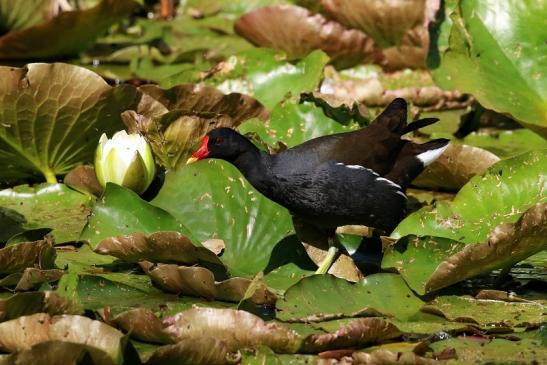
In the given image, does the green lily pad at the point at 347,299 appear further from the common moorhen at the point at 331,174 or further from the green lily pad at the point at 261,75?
the green lily pad at the point at 261,75

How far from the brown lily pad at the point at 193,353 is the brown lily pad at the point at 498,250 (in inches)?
27.6

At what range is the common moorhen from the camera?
3.53 m

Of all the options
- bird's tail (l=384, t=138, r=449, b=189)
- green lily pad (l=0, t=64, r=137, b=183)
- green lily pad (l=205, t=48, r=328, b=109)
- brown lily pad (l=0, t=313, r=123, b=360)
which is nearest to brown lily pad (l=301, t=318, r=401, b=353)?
brown lily pad (l=0, t=313, r=123, b=360)

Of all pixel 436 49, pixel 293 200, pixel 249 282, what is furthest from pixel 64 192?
pixel 436 49

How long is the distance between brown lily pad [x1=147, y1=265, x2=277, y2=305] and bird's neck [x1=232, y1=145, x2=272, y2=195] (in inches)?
23.5

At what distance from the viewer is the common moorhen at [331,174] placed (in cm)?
353

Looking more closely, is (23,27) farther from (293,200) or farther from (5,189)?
(293,200)

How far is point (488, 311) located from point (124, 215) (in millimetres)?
1089

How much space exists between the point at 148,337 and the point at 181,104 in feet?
5.16

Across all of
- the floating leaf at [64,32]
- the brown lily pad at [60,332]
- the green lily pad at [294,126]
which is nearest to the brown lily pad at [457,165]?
the green lily pad at [294,126]

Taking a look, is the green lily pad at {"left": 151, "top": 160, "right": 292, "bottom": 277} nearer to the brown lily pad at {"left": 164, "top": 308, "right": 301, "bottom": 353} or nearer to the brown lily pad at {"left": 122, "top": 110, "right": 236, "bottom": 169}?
the brown lily pad at {"left": 122, "top": 110, "right": 236, "bottom": 169}

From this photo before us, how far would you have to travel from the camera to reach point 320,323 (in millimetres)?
2830

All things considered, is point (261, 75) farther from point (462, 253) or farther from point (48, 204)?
point (462, 253)

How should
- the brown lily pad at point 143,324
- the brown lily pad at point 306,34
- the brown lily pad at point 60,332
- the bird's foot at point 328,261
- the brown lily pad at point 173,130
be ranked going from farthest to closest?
the brown lily pad at point 306,34, the brown lily pad at point 173,130, the bird's foot at point 328,261, the brown lily pad at point 143,324, the brown lily pad at point 60,332
